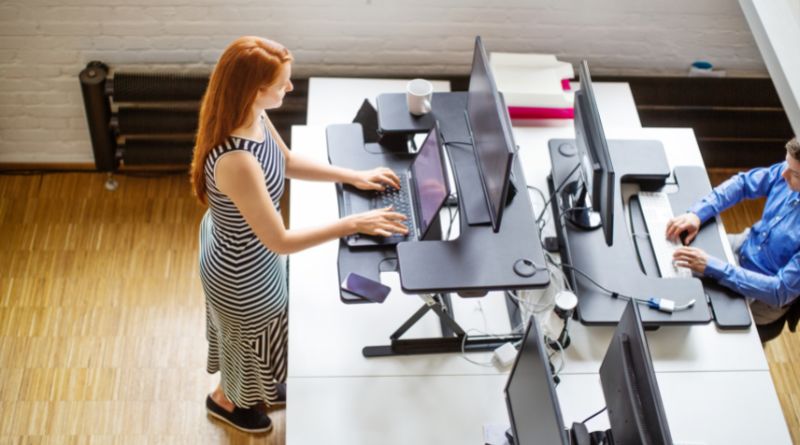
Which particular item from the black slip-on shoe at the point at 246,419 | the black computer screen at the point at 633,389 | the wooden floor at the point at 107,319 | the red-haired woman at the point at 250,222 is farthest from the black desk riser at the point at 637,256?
the black slip-on shoe at the point at 246,419

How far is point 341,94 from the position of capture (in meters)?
3.35

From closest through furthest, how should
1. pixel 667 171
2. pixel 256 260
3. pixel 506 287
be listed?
pixel 506 287 → pixel 256 260 → pixel 667 171

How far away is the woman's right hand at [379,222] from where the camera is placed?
2.56 metres

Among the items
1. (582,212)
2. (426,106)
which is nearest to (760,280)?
(582,212)

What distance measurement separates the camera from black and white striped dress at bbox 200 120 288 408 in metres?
2.46

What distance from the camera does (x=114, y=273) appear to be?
364 centimetres

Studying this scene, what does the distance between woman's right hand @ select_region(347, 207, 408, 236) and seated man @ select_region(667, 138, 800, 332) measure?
0.93 metres

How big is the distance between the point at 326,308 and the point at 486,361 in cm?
52

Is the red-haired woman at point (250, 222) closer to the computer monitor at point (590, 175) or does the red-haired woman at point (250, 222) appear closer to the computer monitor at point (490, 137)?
the computer monitor at point (490, 137)

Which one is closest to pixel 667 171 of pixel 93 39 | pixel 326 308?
→ pixel 326 308

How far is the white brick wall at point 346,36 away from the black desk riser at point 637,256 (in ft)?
2.44

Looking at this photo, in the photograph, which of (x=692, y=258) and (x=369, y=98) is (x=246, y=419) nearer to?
(x=369, y=98)

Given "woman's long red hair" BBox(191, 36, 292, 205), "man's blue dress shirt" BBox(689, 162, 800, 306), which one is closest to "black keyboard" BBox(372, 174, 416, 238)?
"woman's long red hair" BBox(191, 36, 292, 205)

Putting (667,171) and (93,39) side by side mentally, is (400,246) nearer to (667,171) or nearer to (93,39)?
(667,171)
